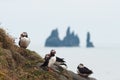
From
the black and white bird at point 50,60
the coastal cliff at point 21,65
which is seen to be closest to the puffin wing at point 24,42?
the coastal cliff at point 21,65

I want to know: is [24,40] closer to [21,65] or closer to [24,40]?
[24,40]

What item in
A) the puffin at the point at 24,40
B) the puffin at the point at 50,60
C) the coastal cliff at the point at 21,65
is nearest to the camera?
the coastal cliff at the point at 21,65

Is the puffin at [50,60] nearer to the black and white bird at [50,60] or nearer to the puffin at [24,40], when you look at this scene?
the black and white bird at [50,60]

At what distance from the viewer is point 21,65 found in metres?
28.2

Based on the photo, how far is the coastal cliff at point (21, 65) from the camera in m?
26.4

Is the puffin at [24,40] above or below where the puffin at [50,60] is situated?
above

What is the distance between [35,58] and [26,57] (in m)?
0.51

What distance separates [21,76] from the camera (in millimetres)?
26359

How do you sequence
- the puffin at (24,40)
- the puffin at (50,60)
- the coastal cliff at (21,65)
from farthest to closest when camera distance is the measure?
the puffin at (24,40)
the puffin at (50,60)
the coastal cliff at (21,65)

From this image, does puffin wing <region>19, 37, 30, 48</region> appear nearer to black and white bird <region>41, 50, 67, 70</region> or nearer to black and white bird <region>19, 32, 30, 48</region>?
black and white bird <region>19, 32, 30, 48</region>

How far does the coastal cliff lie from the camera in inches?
1039

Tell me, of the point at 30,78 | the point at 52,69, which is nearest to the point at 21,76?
the point at 30,78

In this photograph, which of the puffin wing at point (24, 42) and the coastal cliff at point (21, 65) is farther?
the puffin wing at point (24, 42)

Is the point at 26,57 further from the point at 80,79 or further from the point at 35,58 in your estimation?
the point at 80,79
